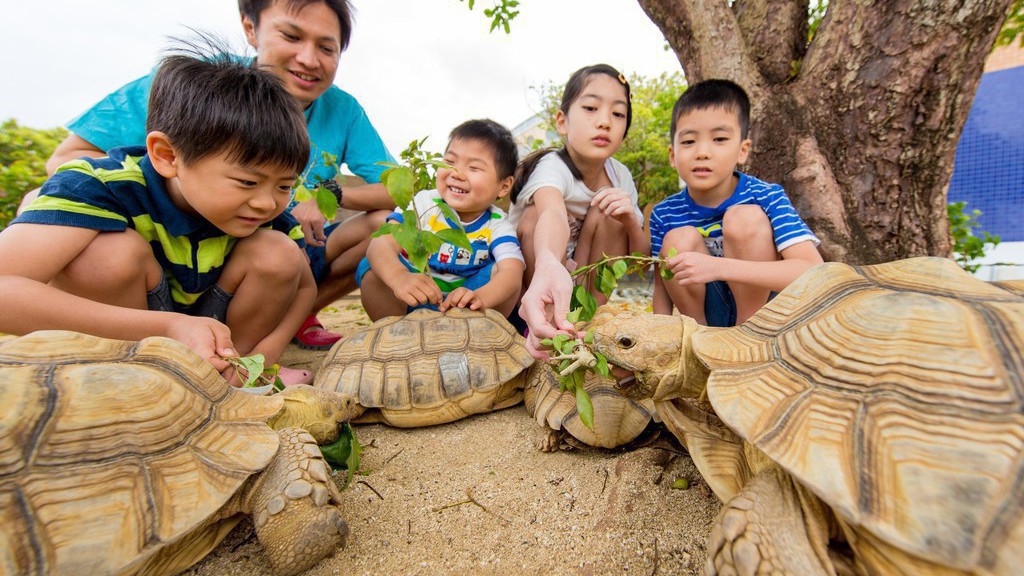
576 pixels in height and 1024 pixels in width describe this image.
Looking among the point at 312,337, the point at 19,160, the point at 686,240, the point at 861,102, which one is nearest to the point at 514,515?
the point at 686,240

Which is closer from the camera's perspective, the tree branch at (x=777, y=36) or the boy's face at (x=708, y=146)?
the boy's face at (x=708, y=146)

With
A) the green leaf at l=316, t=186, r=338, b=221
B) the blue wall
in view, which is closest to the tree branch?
the green leaf at l=316, t=186, r=338, b=221

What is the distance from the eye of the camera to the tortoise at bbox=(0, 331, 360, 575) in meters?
0.97

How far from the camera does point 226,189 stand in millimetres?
1774

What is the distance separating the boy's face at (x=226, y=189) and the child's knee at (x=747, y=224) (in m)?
2.00

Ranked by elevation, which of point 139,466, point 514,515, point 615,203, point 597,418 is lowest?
point 514,515

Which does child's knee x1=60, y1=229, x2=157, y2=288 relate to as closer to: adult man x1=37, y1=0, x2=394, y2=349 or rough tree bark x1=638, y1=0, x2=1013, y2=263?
adult man x1=37, y1=0, x2=394, y2=349

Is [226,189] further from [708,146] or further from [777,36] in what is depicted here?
[777,36]

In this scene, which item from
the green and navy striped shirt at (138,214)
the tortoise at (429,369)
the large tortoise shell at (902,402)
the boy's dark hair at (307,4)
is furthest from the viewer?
the boy's dark hair at (307,4)

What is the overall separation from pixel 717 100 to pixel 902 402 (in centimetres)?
182

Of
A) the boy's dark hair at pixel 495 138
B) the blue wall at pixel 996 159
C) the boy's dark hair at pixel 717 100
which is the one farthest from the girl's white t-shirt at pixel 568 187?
the blue wall at pixel 996 159

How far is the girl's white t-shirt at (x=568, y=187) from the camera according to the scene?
275 cm

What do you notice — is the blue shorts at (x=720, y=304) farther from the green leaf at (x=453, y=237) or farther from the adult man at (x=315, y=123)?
the adult man at (x=315, y=123)

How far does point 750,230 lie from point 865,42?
155cm
